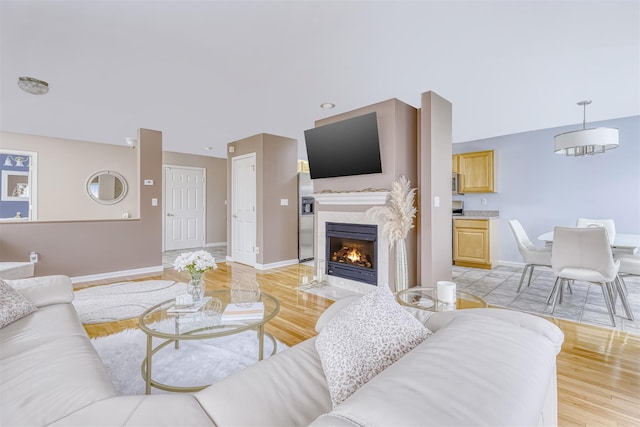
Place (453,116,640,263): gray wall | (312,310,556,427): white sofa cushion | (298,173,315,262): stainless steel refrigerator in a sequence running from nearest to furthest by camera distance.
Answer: (312,310,556,427): white sofa cushion < (453,116,640,263): gray wall < (298,173,315,262): stainless steel refrigerator

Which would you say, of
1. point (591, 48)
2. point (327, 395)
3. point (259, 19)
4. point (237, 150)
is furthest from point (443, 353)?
point (237, 150)

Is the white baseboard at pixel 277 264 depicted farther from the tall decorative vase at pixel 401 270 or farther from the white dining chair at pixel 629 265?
the white dining chair at pixel 629 265

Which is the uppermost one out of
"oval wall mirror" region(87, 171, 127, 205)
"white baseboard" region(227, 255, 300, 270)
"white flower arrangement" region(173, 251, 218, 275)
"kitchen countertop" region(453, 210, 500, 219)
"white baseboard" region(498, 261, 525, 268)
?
"oval wall mirror" region(87, 171, 127, 205)

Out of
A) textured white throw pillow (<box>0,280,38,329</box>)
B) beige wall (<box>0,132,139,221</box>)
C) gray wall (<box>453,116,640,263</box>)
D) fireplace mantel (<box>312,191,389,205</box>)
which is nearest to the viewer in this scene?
textured white throw pillow (<box>0,280,38,329</box>)

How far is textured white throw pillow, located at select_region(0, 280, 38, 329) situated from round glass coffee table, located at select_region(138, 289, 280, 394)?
670 millimetres

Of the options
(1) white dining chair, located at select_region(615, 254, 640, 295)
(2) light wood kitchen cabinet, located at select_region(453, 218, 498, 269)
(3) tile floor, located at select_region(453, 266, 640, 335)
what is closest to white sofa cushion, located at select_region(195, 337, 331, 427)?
(3) tile floor, located at select_region(453, 266, 640, 335)

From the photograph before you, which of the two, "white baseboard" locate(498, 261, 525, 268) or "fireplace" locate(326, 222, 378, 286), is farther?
"white baseboard" locate(498, 261, 525, 268)

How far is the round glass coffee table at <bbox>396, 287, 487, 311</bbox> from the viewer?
1.81 metres

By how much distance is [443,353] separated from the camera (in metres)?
0.72

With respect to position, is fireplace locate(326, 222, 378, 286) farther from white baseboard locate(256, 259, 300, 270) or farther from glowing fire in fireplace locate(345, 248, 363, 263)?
white baseboard locate(256, 259, 300, 270)

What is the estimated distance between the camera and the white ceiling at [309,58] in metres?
1.95

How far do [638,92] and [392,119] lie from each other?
2860 millimetres

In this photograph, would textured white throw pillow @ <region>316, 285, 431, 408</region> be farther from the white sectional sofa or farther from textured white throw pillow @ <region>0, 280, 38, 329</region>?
textured white throw pillow @ <region>0, 280, 38, 329</region>

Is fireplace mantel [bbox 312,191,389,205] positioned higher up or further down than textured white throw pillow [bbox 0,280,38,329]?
higher up
